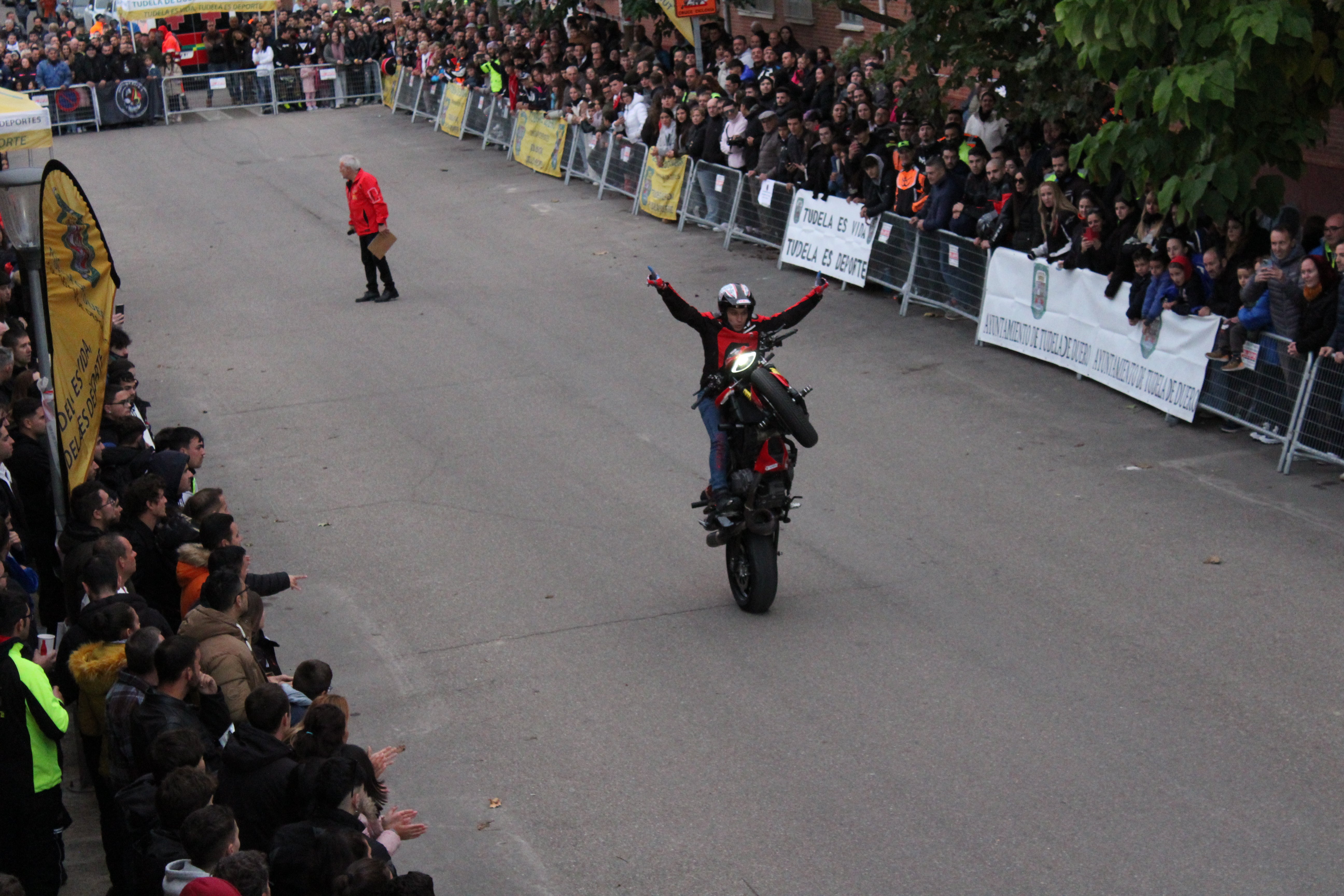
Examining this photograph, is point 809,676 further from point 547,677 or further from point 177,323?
point 177,323

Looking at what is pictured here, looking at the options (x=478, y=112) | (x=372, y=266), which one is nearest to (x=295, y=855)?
(x=372, y=266)

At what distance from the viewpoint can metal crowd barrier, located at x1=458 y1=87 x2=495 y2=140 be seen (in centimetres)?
2842

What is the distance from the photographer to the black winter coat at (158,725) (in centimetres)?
577

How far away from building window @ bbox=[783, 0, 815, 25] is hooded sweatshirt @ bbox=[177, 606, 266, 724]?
20.9 m

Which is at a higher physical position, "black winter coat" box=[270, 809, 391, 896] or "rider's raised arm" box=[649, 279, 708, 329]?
"rider's raised arm" box=[649, 279, 708, 329]

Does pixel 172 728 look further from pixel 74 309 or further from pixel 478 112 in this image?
pixel 478 112

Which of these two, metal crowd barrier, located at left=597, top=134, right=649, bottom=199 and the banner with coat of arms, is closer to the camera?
metal crowd barrier, located at left=597, top=134, right=649, bottom=199

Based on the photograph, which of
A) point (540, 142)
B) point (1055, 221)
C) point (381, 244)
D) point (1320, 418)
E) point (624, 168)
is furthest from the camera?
point (540, 142)

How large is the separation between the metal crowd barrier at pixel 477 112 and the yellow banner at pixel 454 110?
0.09 metres

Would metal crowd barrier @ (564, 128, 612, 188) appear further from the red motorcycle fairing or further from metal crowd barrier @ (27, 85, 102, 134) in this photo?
the red motorcycle fairing

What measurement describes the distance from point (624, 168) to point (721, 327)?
1378 cm

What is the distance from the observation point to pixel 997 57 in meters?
15.3

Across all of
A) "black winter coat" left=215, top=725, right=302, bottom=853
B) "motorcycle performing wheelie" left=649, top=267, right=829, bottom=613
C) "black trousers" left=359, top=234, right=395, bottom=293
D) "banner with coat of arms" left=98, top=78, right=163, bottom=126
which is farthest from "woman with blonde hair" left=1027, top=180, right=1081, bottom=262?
"banner with coat of arms" left=98, top=78, right=163, bottom=126

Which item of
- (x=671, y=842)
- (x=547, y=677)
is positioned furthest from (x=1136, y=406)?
(x=671, y=842)
